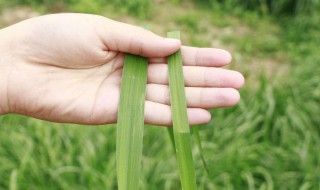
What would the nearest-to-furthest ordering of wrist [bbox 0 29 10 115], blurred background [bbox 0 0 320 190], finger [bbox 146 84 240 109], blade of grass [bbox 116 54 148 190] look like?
1. blade of grass [bbox 116 54 148 190]
2. finger [bbox 146 84 240 109]
3. wrist [bbox 0 29 10 115]
4. blurred background [bbox 0 0 320 190]

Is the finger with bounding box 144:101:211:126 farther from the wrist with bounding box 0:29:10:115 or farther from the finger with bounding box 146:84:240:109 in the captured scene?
the wrist with bounding box 0:29:10:115

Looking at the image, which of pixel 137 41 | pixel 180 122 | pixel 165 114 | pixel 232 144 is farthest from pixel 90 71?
pixel 232 144

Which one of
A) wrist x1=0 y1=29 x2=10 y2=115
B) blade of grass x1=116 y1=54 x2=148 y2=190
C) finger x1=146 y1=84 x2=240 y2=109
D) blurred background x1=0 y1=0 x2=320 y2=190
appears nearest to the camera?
blade of grass x1=116 y1=54 x2=148 y2=190

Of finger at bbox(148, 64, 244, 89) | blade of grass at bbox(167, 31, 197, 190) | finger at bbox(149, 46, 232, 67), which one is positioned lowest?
blade of grass at bbox(167, 31, 197, 190)

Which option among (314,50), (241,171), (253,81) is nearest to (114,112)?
(241,171)

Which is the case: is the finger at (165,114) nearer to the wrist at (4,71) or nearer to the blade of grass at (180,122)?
the blade of grass at (180,122)

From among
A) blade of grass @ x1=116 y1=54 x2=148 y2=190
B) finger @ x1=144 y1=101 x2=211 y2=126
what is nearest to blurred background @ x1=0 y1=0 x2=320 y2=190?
finger @ x1=144 y1=101 x2=211 y2=126
